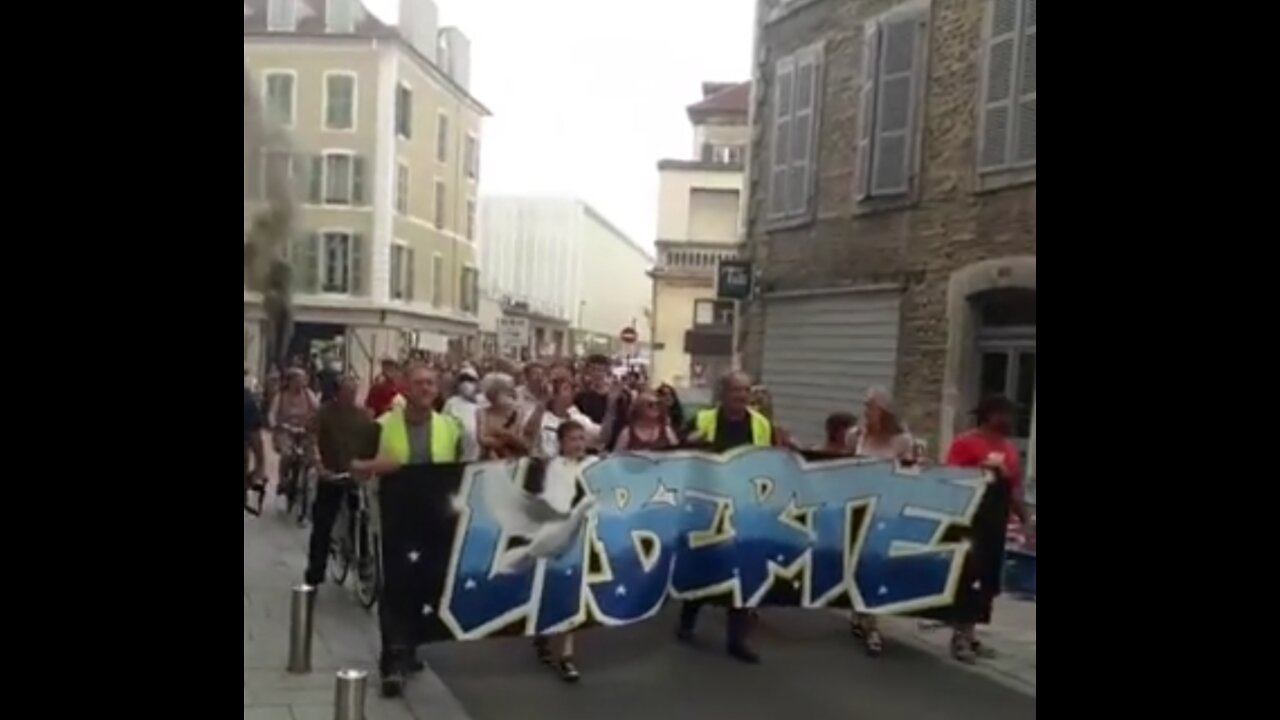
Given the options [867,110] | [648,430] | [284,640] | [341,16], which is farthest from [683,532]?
[341,16]

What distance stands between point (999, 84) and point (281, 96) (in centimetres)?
104

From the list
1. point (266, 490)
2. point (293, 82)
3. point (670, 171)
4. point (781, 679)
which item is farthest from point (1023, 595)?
point (293, 82)

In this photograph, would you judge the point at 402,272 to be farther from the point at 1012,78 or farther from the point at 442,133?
the point at 1012,78

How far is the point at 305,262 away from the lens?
5.70 ft

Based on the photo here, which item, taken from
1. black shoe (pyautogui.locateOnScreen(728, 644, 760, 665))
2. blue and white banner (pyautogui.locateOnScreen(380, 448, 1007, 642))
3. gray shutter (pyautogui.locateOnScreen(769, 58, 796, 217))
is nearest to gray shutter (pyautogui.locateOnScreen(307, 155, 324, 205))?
blue and white banner (pyautogui.locateOnScreen(380, 448, 1007, 642))

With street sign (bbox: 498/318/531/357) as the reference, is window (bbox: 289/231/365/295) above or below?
above

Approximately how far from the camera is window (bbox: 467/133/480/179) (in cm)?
182

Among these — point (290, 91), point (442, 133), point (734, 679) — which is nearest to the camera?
point (290, 91)

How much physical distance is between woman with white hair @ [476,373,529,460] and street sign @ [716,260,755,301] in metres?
0.36

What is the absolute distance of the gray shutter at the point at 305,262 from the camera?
173 centimetres

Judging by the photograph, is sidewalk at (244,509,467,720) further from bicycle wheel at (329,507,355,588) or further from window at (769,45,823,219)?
window at (769,45,823,219)

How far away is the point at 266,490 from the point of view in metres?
1.79
